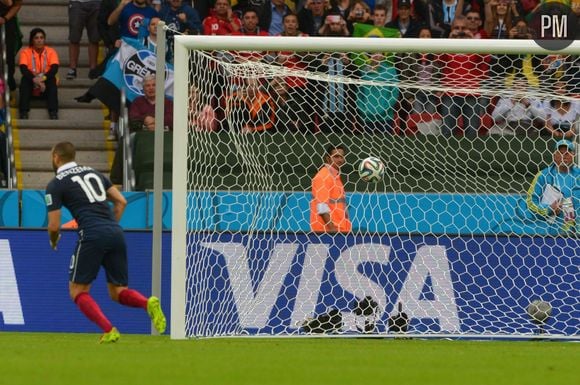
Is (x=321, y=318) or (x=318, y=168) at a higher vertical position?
(x=318, y=168)

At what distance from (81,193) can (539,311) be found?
4680mm

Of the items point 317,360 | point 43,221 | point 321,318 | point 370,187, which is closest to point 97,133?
point 43,221

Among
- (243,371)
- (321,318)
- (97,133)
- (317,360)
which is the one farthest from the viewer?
(97,133)

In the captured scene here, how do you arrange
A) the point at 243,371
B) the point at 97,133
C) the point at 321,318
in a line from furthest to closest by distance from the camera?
1. the point at 97,133
2. the point at 321,318
3. the point at 243,371

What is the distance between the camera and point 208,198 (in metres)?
14.7

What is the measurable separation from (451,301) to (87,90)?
738 cm

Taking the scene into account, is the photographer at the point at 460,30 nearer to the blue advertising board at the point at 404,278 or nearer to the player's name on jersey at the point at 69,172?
the blue advertising board at the point at 404,278

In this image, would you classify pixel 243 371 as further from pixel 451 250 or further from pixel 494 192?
pixel 494 192

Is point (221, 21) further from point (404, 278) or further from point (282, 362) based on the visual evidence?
point (282, 362)

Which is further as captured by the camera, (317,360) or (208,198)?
(208,198)

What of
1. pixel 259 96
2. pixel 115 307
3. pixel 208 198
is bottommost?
pixel 115 307

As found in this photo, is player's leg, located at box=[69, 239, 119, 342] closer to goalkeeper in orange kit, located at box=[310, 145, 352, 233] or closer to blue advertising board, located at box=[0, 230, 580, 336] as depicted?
blue advertising board, located at box=[0, 230, 580, 336]

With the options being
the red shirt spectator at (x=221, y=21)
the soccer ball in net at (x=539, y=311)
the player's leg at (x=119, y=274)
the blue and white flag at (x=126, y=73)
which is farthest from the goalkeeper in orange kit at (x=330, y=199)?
the red shirt spectator at (x=221, y=21)

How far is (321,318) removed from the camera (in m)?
14.3
